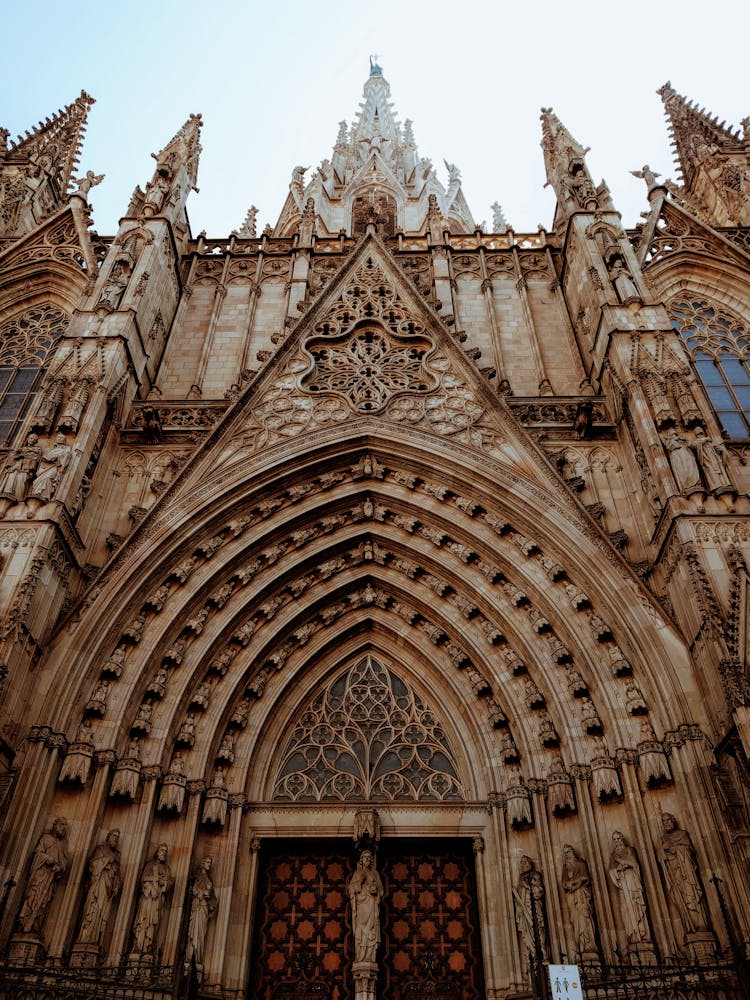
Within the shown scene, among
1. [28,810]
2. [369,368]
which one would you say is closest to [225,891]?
[28,810]

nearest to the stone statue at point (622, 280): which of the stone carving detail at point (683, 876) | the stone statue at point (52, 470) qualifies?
the stone carving detail at point (683, 876)

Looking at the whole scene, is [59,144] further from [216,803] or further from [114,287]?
[216,803]

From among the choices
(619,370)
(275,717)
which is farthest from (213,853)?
(619,370)

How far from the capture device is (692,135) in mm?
22672

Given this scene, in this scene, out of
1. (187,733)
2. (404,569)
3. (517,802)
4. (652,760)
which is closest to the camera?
(652,760)

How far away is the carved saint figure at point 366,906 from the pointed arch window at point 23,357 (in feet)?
28.7

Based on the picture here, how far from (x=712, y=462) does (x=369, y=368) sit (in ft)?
19.6

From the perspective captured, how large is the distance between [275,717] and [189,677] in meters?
1.51

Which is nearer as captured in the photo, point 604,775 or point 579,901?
point 579,901

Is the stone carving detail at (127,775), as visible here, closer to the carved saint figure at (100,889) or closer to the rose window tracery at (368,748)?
the carved saint figure at (100,889)

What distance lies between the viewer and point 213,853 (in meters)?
9.85

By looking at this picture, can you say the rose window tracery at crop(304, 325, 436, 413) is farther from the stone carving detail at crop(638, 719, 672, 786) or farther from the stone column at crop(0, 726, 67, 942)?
the stone column at crop(0, 726, 67, 942)

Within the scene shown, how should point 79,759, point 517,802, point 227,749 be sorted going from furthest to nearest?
1. point 227,749
2. point 517,802
3. point 79,759

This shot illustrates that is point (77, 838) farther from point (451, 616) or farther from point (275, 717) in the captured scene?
point (451, 616)
